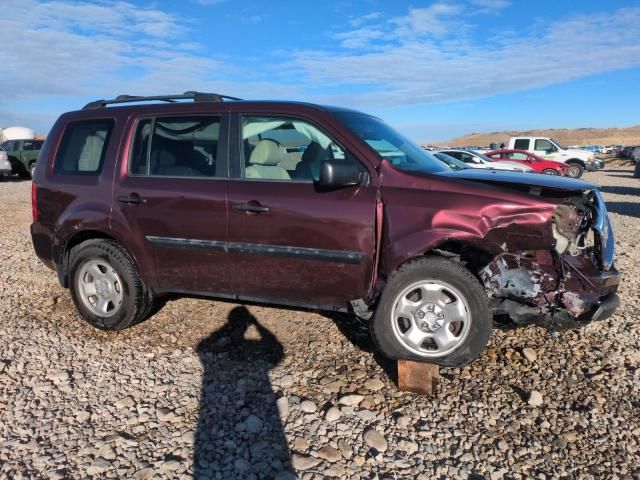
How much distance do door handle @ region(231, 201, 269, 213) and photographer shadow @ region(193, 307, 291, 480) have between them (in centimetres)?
115

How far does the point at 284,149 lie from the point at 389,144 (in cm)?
84

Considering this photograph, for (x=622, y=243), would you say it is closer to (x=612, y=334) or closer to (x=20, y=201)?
(x=612, y=334)

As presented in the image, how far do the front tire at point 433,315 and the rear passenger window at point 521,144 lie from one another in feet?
79.1

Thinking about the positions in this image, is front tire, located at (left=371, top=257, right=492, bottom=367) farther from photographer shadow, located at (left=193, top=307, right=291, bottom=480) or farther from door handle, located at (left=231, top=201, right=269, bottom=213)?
door handle, located at (left=231, top=201, right=269, bottom=213)

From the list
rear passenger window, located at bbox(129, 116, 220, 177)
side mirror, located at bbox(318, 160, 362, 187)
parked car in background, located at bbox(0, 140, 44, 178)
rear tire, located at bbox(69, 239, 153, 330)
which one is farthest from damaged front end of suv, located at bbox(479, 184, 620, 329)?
parked car in background, located at bbox(0, 140, 44, 178)

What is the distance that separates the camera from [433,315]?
349cm

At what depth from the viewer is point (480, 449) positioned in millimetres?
2854

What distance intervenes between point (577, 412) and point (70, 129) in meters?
4.61

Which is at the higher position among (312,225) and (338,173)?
(338,173)

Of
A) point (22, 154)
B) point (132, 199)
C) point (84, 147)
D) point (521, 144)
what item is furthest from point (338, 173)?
point (521, 144)

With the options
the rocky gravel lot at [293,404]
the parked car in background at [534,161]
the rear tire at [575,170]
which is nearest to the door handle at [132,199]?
the rocky gravel lot at [293,404]

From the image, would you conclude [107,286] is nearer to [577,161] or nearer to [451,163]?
[451,163]

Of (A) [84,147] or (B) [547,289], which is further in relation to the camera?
(A) [84,147]

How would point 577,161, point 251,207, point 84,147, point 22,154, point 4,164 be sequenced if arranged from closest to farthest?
point 251,207 < point 84,147 < point 4,164 < point 22,154 < point 577,161
